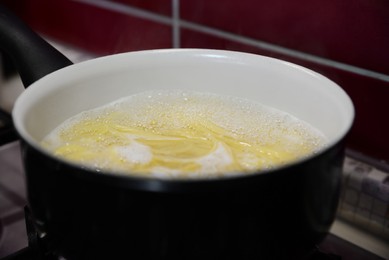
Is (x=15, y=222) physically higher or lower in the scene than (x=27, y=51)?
lower

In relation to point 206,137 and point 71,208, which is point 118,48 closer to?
point 206,137

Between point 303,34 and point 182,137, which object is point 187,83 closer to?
point 182,137

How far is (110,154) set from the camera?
0.43 m

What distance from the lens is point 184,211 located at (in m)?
0.32

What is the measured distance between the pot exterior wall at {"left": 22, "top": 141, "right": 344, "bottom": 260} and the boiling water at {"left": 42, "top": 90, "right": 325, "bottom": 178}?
0.05 meters

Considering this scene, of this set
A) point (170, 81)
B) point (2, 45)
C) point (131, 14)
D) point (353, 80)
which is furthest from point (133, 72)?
point (131, 14)

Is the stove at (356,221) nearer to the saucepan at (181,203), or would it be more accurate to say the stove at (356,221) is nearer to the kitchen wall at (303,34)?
the kitchen wall at (303,34)

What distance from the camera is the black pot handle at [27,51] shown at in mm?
517

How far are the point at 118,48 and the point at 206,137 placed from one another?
0.52m

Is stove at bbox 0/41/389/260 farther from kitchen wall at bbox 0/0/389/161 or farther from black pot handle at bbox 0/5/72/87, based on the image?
black pot handle at bbox 0/5/72/87

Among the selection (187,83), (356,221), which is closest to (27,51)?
(187,83)

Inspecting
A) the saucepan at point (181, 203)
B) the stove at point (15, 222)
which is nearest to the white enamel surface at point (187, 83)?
the saucepan at point (181, 203)

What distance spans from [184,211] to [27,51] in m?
0.29

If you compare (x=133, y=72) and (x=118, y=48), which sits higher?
(x=133, y=72)
